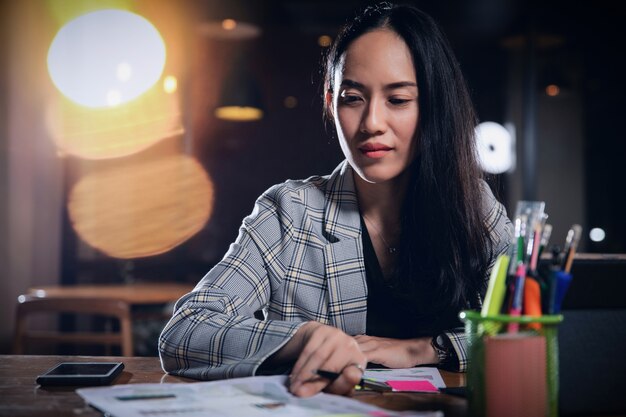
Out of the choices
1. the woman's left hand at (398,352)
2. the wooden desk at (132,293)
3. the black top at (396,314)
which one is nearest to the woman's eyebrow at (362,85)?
the black top at (396,314)

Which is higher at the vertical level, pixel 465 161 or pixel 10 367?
pixel 465 161

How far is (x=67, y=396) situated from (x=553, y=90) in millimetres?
5928

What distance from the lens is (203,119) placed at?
20.9 feet

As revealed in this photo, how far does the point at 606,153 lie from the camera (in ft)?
19.6

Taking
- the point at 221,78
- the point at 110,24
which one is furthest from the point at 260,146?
the point at 110,24

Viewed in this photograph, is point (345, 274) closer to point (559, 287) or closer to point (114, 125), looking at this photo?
point (559, 287)

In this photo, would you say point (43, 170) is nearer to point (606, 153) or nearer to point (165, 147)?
point (165, 147)

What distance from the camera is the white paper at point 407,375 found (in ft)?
3.56

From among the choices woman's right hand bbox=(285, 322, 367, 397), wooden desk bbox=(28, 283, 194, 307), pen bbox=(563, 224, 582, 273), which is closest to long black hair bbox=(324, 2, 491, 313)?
woman's right hand bbox=(285, 322, 367, 397)

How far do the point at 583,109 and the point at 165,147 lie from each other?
12.2 feet

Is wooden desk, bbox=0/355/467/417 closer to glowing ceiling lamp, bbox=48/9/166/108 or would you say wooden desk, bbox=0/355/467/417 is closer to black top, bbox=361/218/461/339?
black top, bbox=361/218/461/339

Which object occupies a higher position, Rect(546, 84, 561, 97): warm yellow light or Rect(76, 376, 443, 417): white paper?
Rect(546, 84, 561, 97): warm yellow light

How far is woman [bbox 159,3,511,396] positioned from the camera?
1.44 meters

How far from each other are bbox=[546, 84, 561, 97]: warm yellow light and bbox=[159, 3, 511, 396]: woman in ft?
16.2
